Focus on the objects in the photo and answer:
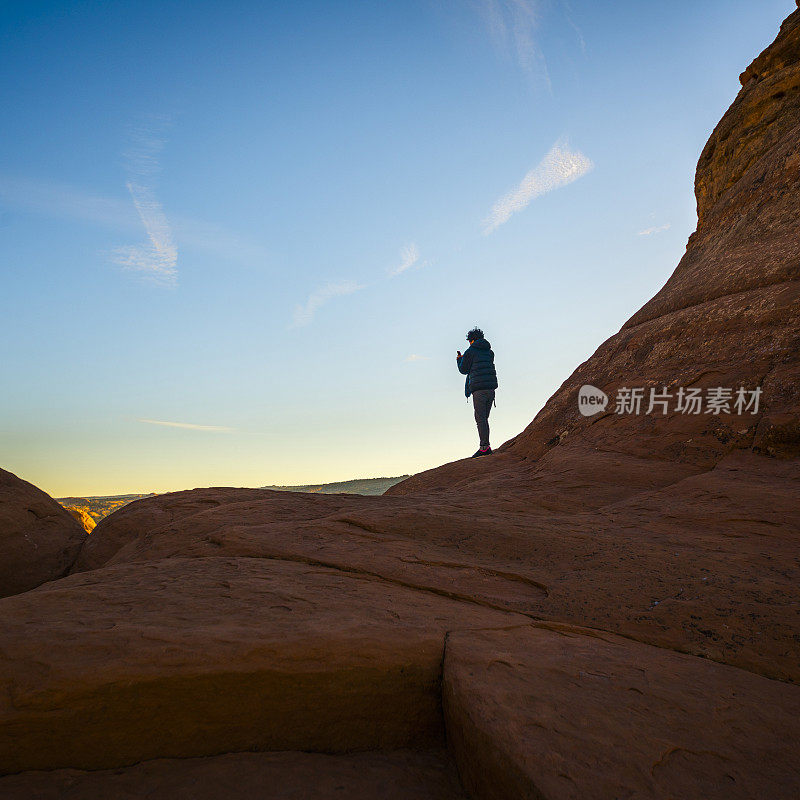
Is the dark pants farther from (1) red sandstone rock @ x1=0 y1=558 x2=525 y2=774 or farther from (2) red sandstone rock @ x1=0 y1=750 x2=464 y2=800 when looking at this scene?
(2) red sandstone rock @ x1=0 y1=750 x2=464 y2=800

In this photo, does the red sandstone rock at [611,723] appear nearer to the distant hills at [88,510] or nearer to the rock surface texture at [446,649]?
the rock surface texture at [446,649]

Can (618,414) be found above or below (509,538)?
above

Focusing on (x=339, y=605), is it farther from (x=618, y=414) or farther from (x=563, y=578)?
(x=618, y=414)

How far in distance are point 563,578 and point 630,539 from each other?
0.77 meters

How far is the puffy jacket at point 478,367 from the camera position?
11461 mm

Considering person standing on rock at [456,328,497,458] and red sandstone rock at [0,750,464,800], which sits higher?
person standing on rock at [456,328,497,458]

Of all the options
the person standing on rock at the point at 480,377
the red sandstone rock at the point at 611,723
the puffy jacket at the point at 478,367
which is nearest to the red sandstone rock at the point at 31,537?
the red sandstone rock at the point at 611,723

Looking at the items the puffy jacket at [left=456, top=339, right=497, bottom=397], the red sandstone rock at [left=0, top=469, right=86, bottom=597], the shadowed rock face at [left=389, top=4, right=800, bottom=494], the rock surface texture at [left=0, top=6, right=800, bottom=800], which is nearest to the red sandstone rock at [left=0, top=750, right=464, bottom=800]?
the rock surface texture at [left=0, top=6, right=800, bottom=800]

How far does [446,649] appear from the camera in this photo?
234 cm

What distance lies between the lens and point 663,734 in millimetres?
1792

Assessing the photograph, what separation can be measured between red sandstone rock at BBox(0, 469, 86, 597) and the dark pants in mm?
7887

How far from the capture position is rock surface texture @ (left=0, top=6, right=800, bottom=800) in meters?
1.84

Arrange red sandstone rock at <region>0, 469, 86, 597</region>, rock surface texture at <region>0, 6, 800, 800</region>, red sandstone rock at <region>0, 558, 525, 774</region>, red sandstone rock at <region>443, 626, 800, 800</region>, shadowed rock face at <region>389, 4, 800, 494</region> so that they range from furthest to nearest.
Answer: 1. red sandstone rock at <region>0, 469, 86, 597</region>
2. shadowed rock face at <region>389, 4, 800, 494</region>
3. red sandstone rock at <region>0, 558, 525, 774</region>
4. rock surface texture at <region>0, 6, 800, 800</region>
5. red sandstone rock at <region>443, 626, 800, 800</region>

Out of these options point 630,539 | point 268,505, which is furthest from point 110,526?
point 630,539
